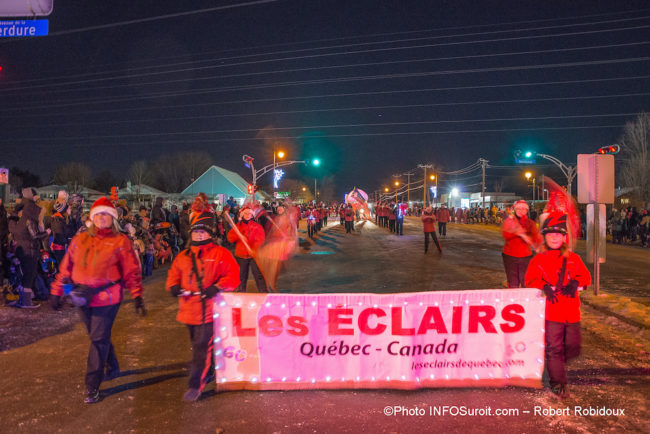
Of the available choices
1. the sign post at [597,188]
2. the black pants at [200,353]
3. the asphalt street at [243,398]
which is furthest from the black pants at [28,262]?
the sign post at [597,188]

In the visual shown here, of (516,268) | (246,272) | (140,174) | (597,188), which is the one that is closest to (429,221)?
(597,188)

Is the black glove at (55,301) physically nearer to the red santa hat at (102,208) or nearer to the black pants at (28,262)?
the red santa hat at (102,208)

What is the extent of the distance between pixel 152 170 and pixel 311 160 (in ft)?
213

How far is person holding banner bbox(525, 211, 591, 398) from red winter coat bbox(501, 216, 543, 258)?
9.22 ft

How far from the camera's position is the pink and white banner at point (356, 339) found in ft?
13.3

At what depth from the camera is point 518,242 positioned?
682 centimetres

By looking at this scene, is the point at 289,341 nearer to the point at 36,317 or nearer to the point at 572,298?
the point at 572,298

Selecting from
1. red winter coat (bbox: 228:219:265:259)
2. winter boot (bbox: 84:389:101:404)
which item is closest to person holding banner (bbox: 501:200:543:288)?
red winter coat (bbox: 228:219:265:259)

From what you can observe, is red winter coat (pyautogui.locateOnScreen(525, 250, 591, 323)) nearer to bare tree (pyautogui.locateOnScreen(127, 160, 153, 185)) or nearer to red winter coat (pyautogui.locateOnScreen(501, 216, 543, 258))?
red winter coat (pyautogui.locateOnScreen(501, 216, 543, 258))

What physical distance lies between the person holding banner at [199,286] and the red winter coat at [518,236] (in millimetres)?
4809

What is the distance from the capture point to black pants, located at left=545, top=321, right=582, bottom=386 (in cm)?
390

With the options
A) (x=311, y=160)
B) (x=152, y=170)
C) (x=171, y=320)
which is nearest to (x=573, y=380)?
(x=171, y=320)

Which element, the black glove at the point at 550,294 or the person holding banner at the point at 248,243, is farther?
the person holding banner at the point at 248,243

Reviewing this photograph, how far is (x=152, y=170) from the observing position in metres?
86.1
